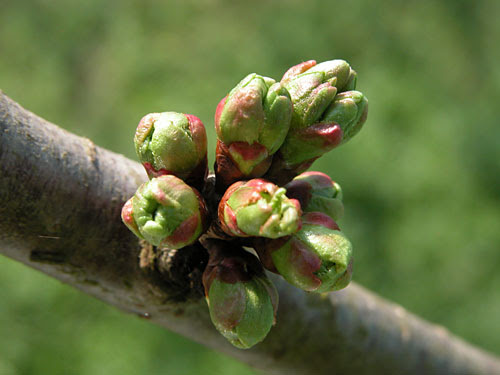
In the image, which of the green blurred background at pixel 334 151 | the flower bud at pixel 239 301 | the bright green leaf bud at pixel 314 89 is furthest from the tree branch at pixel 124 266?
the green blurred background at pixel 334 151

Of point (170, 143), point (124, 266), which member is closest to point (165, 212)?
point (170, 143)

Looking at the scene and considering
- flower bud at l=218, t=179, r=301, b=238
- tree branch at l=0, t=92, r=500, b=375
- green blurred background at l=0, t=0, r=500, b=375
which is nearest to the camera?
flower bud at l=218, t=179, r=301, b=238

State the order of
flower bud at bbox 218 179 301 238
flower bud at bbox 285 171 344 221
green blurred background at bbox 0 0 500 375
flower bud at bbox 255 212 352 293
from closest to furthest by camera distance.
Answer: flower bud at bbox 218 179 301 238, flower bud at bbox 255 212 352 293, flower bud at bbox 285 171 344 221, green blurred background at bbox 0 0 500 375

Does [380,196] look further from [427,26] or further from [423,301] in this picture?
[427,26]

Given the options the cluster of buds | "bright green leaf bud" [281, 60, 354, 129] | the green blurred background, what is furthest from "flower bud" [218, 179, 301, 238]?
the green blurred background

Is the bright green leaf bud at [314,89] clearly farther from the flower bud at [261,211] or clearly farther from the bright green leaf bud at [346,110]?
the flower bud at [261,211]

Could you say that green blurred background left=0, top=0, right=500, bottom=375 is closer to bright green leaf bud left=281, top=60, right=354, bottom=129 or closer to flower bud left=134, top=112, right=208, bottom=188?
flower bud left=134, top=112, right=208, bottom=188
